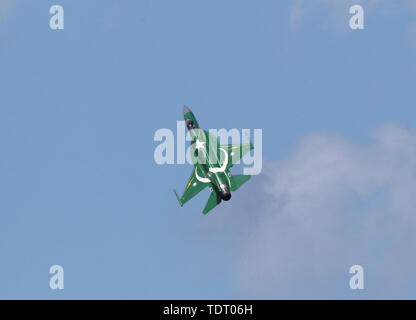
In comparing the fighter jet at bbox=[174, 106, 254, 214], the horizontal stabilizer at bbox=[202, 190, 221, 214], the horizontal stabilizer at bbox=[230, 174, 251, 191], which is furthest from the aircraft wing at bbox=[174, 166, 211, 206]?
the horizontal stabilizer at bbox=[230, 174, 251, 191]

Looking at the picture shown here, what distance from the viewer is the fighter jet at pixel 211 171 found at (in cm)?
18912

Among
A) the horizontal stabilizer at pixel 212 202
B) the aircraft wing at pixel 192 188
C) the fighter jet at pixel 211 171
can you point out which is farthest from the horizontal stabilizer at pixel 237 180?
the aircraft wing at pixel 192 188

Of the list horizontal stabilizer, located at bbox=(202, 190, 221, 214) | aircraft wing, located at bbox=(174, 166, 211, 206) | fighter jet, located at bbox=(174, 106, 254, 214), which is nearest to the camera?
fighter jet, located at bbox=(174, 106, 254, 214)

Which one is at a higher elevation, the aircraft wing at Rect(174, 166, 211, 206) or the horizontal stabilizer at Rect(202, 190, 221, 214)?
the aircraft wing at Rect(174, 166, 211, 206)

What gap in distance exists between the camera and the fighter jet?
18912 centimetres

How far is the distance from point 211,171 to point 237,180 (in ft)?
17.2

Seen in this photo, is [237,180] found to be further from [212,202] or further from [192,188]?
[192,188]

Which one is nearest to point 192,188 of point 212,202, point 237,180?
point 212,202

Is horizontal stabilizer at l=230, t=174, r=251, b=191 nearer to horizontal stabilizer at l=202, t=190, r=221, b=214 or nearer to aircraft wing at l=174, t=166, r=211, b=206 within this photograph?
horizontal stabilizer at l=202, t=190, r=221, b=214

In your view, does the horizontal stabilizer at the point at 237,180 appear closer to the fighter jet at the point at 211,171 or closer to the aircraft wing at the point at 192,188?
the fighter jet at the point at 211,171

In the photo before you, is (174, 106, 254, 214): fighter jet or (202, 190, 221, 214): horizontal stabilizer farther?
(202, 190, 221, 214): horizontal stabilizer
